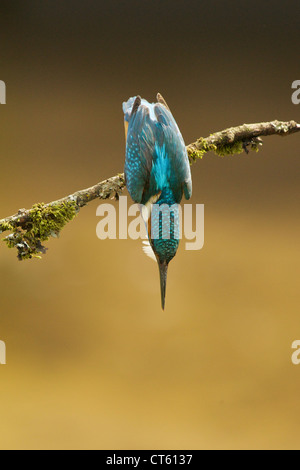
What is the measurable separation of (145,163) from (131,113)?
0.54 feet

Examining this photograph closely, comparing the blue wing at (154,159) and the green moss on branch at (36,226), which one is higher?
the blue wing at (154,159)

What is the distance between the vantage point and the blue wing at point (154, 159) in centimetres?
122

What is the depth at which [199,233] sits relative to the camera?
6.56 ft

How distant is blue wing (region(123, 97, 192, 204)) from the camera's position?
122 centimetres

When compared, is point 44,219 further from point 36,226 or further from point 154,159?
point 154,159

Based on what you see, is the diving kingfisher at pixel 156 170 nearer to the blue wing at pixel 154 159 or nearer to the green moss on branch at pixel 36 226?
the blue wing at pixel 154 159

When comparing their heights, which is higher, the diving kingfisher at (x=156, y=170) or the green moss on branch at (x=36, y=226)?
the diving kingfisher at (x=156, y=170)

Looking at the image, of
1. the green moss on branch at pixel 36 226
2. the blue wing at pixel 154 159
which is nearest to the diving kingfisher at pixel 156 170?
the blue wing at pixel 154 159

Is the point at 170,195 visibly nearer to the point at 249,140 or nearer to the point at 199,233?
the point at 249,140

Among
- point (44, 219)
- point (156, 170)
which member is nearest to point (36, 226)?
point (44, 219)

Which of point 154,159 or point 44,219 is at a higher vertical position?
point 154,159

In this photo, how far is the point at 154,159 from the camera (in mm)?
1223

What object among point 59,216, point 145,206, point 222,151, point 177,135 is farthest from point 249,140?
point 59,216

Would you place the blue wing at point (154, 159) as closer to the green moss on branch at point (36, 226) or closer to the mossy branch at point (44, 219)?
the mossy branch at point (44, 219)
